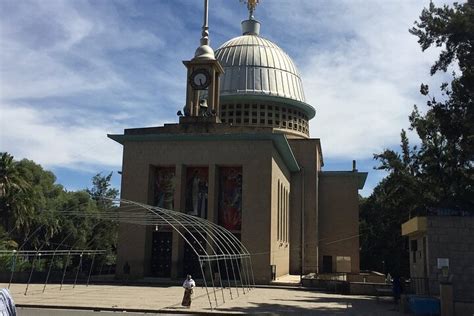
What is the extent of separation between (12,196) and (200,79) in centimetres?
1667

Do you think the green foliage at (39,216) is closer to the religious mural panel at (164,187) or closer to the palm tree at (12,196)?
the palm tree at (12,196)

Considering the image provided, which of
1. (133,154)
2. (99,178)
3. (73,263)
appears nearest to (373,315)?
(133,154)

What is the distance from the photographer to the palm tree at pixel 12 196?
126ft

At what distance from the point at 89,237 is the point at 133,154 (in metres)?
20.5

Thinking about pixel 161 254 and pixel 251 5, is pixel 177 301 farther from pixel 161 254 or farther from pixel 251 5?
pixel 251 5

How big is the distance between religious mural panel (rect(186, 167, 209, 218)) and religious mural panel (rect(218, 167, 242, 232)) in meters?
1.01

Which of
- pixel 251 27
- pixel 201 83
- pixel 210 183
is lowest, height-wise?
pixel 210 183

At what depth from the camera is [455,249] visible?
2073 centimetres

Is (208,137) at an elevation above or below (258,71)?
below

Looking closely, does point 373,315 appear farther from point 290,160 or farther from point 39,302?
point 290,160

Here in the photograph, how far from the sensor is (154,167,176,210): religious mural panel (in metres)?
34.6

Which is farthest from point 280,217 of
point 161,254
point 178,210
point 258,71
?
point 258,71

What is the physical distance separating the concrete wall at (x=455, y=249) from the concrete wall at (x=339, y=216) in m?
25.5

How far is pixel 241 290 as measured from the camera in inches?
1107
